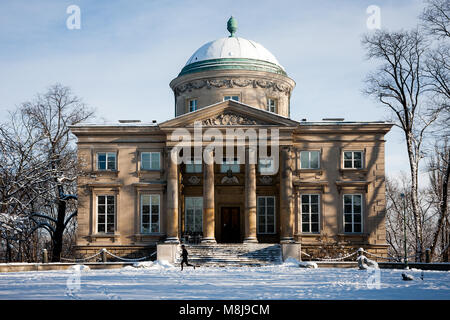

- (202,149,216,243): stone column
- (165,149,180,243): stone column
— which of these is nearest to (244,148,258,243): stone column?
(202,149,216,243): stone column

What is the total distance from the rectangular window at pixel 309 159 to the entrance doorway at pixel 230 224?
236 inches

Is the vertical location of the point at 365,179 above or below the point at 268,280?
above

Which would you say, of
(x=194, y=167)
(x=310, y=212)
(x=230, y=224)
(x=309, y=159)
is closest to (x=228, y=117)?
(x=194, y=167)

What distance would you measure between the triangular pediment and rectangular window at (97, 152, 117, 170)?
4.40m

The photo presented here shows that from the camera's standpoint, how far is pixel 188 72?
149 feet

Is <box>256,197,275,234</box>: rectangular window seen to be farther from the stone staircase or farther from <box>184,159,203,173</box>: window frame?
<box>184,159,203,173</box>: window frame

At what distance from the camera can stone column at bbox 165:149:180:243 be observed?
3816 cm

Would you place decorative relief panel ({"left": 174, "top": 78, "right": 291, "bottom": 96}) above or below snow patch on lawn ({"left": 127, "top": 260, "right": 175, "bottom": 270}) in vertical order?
above

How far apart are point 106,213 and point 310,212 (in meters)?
13.7

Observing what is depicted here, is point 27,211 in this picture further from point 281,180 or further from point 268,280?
point 268,280

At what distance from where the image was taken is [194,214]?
4188cm
